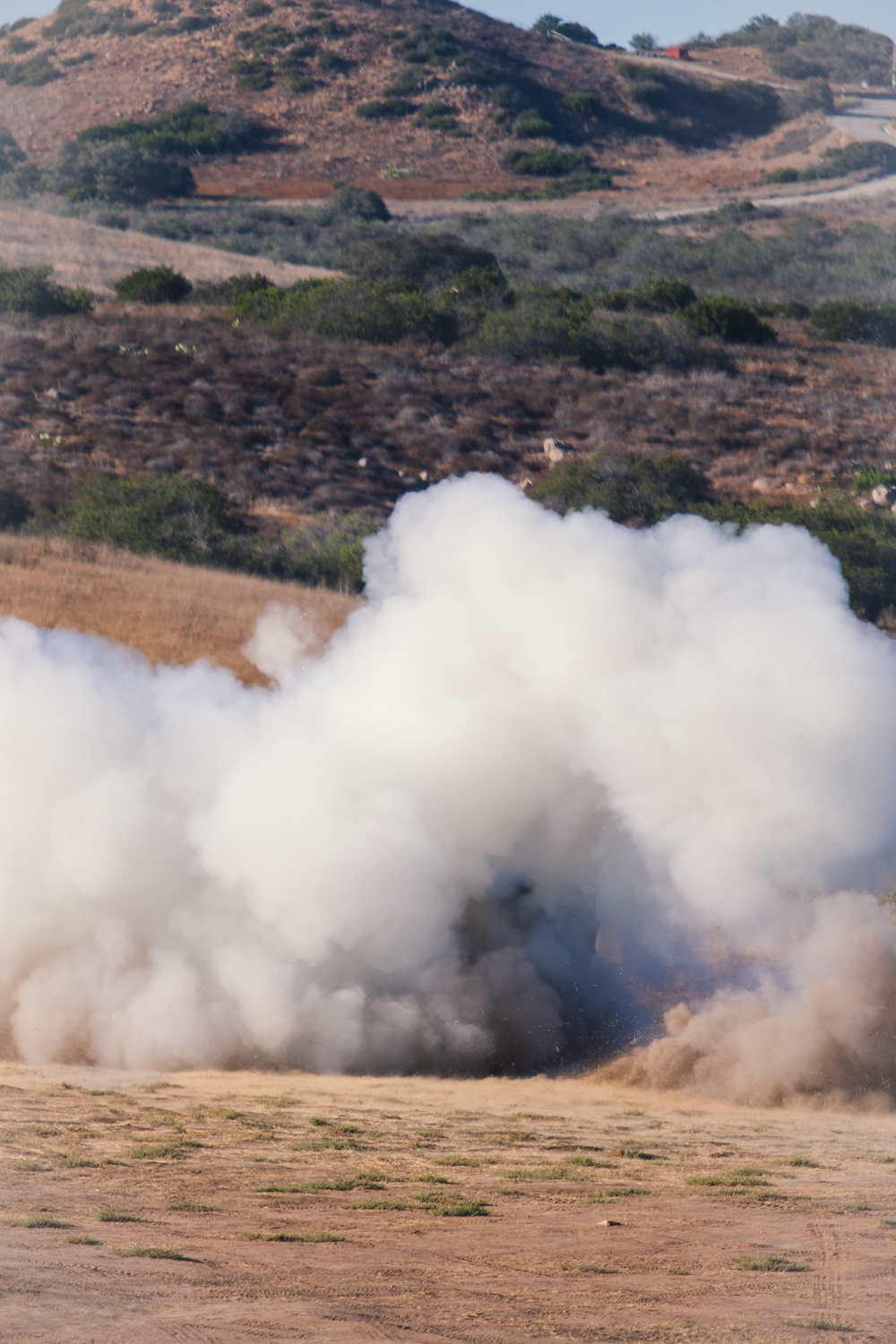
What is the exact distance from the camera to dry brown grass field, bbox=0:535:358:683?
21.3m

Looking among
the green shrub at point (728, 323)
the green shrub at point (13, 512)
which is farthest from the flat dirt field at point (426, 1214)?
the green shrub at point (728, 323)

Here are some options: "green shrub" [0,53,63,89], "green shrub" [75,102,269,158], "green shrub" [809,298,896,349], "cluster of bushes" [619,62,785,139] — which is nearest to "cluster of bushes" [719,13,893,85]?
"cluster of bushes" [619,62,785,139]

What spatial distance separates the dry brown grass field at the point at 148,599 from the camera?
21.3 metres

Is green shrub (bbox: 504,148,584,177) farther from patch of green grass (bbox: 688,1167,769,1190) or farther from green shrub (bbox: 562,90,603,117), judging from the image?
patch of green grass (bbox: 688,1167,769,1190)

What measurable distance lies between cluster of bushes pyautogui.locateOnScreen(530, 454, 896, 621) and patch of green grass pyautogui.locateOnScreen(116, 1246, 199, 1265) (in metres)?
25.4

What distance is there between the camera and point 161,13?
101 meters

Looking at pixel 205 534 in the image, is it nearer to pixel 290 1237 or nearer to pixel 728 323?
pixel 290 1237

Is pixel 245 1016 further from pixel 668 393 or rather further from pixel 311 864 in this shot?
pixel 668 393

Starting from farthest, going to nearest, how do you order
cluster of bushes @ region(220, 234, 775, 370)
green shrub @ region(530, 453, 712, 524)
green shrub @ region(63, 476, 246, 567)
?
cluster of bushes @ region(220, 234, 775, 370) → green shrub @ region(530, 453, 712, 524) → green shrub @ region(63, 476, 246, 567)

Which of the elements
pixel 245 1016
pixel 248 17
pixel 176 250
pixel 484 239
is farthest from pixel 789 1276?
pixel 248 17

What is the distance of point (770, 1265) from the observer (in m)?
7.29

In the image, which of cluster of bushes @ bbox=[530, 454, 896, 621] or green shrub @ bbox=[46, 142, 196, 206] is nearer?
cluster of bushes @ bbox=[530, 454, 896, 621]

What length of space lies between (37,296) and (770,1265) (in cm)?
4603

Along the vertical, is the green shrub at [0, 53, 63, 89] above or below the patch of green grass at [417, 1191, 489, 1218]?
above
